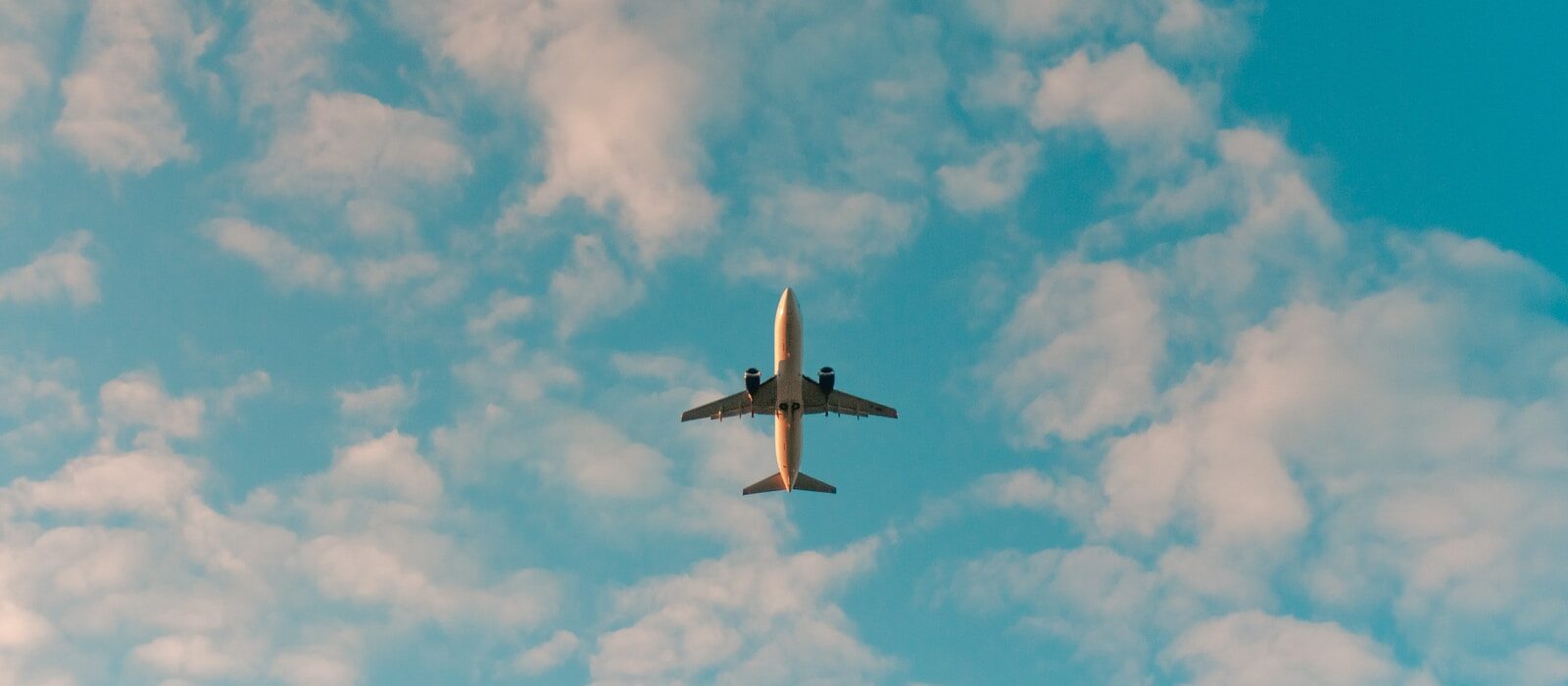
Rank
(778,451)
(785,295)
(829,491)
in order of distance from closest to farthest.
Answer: (785,295), (778,451), (829,491)

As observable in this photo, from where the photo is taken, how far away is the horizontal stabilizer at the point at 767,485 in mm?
110562

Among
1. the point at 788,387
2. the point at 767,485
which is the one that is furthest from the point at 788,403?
the point at 767,485

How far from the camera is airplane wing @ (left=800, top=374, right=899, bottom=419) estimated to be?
4048 inches

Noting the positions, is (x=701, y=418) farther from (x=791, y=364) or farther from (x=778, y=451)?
(x=791, y=364)

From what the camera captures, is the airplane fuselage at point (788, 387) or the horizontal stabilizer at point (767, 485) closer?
the airplane fuselage at point (788, 387)

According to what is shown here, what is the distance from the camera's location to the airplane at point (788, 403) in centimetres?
9300

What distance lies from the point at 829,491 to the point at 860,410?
900cm

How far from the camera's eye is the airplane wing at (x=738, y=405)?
334 ft

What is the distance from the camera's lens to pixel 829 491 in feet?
366

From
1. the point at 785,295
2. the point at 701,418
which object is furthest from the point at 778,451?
the point at 785,295

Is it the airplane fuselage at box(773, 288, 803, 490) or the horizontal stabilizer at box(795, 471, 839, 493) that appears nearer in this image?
the airplane fuselage at box(773, 288, 803, 490)

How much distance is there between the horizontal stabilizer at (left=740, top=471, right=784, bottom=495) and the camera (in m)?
111

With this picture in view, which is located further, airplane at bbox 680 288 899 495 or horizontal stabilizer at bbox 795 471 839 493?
horizontal stabilizer at bbox 795 471 839 493

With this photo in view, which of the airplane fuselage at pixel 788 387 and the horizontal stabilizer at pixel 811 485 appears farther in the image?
the horizontal stabilizer at pixel 811 485
